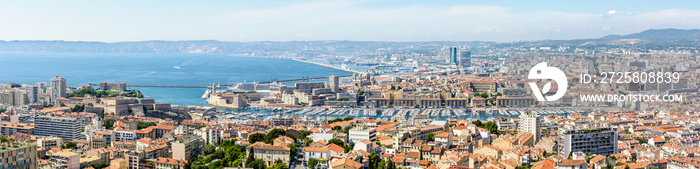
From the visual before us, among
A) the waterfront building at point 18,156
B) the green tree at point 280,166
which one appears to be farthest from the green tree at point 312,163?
the waterfront building at point 18,156

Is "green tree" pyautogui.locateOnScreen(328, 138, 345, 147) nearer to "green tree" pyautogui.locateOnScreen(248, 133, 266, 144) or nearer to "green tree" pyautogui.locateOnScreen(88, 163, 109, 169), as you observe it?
"green tree" pyautogui.locateOnScreen(248, 133, 266, 144)

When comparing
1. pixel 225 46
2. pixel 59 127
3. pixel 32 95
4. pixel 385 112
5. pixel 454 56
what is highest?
pixel 225 46

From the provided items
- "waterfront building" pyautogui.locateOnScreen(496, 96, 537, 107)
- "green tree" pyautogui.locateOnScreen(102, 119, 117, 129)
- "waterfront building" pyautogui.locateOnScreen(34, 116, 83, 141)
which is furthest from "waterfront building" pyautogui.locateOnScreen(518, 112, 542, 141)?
"waterfront building" pyautogui.locateOnScreen(496, 96, 537, 107)

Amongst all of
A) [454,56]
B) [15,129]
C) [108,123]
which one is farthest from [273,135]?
[454,56]

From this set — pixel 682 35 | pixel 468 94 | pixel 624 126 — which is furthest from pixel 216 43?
pixel 624 126

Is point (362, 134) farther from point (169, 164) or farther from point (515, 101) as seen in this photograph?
point (515, 101)

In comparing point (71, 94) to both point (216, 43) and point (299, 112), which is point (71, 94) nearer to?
point (299, 112)

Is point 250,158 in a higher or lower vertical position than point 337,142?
lower
